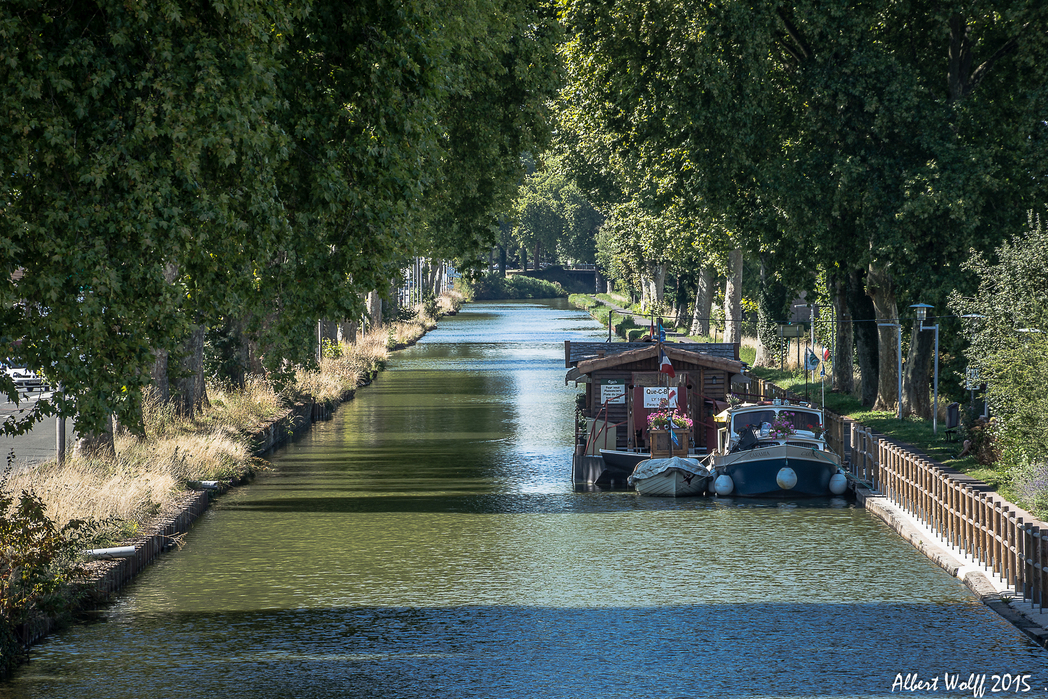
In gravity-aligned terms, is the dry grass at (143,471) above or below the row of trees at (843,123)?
below

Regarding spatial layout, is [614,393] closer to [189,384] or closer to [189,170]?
[189,384]

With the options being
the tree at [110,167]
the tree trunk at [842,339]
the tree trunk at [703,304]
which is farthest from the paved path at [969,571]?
the tree trunk at [703,304]

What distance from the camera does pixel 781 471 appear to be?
25.8 metres

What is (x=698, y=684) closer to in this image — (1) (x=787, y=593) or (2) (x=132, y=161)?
(1) (x=787, y=593)

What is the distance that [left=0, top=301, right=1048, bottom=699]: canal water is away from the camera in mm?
13359

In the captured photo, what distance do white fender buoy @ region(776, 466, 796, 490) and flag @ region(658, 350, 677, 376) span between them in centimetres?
497

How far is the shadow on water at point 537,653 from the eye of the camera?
1305 centimetres

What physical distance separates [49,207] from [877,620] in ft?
37.0

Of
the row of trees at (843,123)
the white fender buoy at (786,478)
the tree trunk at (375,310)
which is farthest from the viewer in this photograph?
the tree trunk at (375,310)

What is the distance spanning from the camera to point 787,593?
57.2 ft

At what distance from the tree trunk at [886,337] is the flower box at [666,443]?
8493mm

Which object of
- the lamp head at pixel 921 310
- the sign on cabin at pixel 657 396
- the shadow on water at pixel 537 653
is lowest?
the shadow on water at pixel 537 653

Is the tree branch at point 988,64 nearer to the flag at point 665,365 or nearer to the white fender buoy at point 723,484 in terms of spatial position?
the flag at point 665,365

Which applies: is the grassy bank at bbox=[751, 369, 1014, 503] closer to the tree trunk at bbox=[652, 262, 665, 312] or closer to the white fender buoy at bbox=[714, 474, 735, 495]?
the white fender buoy at bbox=[714, 474, 735, 495]
